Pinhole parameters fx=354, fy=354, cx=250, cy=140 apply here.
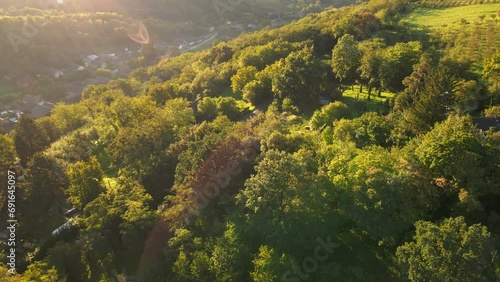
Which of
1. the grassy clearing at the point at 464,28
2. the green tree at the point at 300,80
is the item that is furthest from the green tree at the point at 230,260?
the grassy clearing at the point at 464,28

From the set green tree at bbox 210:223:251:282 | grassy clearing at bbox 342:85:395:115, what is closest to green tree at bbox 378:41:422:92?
grassy clearing at bbox 342:85:395:115

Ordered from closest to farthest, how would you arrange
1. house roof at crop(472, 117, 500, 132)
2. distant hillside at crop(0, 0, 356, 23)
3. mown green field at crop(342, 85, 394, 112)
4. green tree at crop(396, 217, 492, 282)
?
green tree at crop(396, 217, 492, 282)
house roof at crop(472, 117, 500, 132)
mown green field at crop(342, 85, 394, 112)
distant hillside at crop(0, 0, 356, 23)

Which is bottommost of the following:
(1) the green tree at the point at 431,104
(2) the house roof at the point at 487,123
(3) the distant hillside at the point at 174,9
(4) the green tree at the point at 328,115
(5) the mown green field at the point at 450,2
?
(3) the distant hillside at the point at 174,9

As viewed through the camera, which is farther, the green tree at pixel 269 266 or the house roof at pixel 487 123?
the house roof at pixel 487 123

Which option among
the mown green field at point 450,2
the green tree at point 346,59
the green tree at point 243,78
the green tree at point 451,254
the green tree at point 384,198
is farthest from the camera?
the mown green field at point 450,2

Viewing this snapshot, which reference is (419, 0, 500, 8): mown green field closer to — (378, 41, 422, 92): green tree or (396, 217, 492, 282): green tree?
(378, 41, 422, 92): green tree

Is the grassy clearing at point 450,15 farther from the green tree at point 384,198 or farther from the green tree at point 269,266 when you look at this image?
the green tree at point 269,266

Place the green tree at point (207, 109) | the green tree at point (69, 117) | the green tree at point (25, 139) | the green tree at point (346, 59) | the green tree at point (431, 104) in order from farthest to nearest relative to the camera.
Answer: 1. the green tree at point (69, 117)
2. the green tree at point (207, 109)
3. the green tree at point (346, 59)
4. the green tree at point (25, 139)
5. the green tree at point (431, 104)
